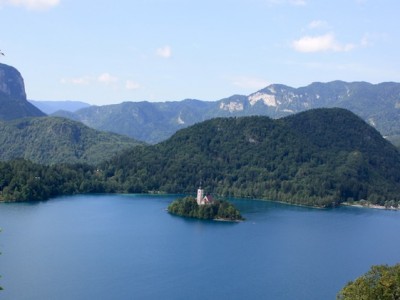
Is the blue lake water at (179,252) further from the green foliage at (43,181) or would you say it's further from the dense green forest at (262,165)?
the dense green forest at (262,165)

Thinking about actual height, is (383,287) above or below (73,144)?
below

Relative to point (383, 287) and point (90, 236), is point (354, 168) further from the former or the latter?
point (383, 287)

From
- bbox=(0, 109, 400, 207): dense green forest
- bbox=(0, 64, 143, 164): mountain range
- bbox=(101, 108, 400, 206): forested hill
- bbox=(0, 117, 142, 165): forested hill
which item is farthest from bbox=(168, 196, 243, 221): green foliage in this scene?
bbox=(0, 64, 143, 164): mountain range

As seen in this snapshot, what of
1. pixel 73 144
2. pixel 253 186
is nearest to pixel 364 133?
pixel 253 186

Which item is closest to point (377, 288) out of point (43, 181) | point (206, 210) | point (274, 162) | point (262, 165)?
point (206, 210)

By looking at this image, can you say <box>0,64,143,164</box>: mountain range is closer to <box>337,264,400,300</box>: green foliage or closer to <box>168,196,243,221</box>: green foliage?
<box>168,196,243,221</box>: green foliage

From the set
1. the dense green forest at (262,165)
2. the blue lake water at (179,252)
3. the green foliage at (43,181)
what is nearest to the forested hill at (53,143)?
the dense green forest at (262,165)

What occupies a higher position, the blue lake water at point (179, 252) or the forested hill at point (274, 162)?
the forested hill at point (274, 162)
